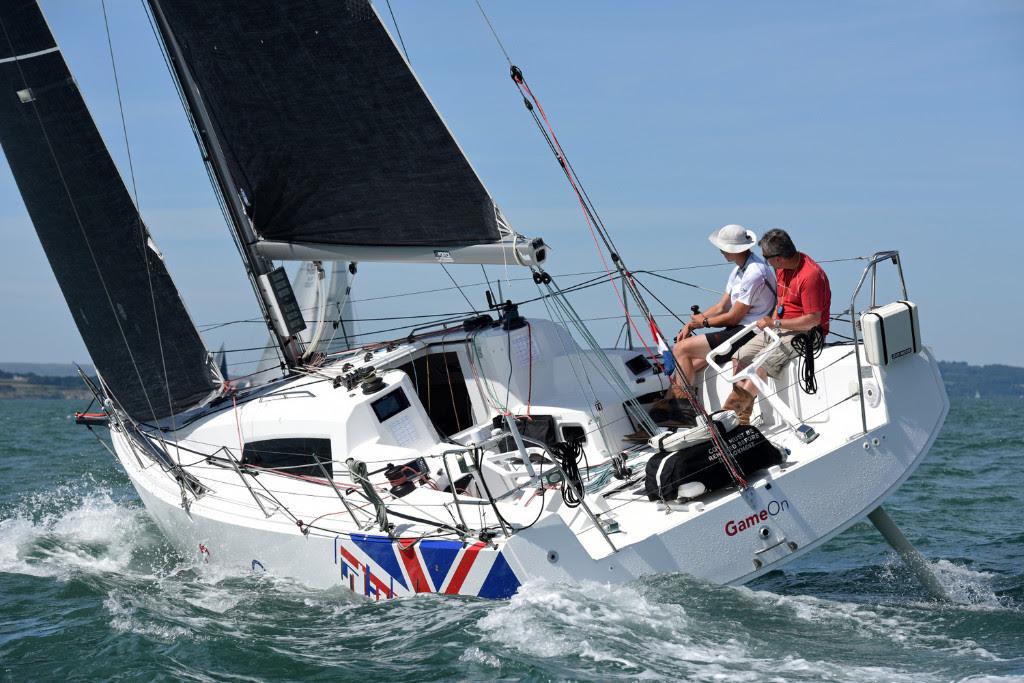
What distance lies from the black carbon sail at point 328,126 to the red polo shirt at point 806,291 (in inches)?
78.1

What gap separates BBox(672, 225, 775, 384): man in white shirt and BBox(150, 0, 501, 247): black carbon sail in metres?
1.54

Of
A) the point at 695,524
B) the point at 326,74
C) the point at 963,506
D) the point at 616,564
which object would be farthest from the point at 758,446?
the point at 963,506

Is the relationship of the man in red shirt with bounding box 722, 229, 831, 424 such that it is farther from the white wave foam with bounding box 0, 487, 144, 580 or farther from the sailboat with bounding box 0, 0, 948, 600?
the white wave foam with bounding box 0, 487, 144, 580

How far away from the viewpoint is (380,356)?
813cm

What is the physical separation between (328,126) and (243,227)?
125 centimetres

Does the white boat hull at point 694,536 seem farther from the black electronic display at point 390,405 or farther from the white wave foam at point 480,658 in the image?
the black electronic display at point 390,405

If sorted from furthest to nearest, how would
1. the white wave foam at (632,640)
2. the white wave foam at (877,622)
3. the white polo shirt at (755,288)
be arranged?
the white polo shirt at (755,288) < the white wave foam at (877,622) < the white wave foam at (632,640)

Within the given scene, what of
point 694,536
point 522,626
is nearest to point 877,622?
point 694,536

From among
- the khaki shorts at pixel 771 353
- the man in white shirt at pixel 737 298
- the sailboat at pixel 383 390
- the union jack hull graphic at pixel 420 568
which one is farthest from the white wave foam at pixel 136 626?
the khaki shorts at pixel 771 353

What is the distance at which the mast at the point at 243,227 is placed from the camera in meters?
7.98

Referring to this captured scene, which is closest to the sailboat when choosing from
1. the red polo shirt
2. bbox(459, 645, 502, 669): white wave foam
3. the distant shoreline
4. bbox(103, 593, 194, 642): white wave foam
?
the red polo shirt

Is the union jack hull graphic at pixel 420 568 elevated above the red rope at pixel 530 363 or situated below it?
below

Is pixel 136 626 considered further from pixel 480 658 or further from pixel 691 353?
pixel 691 353

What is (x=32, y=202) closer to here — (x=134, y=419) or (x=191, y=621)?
(x=134, y=419)
